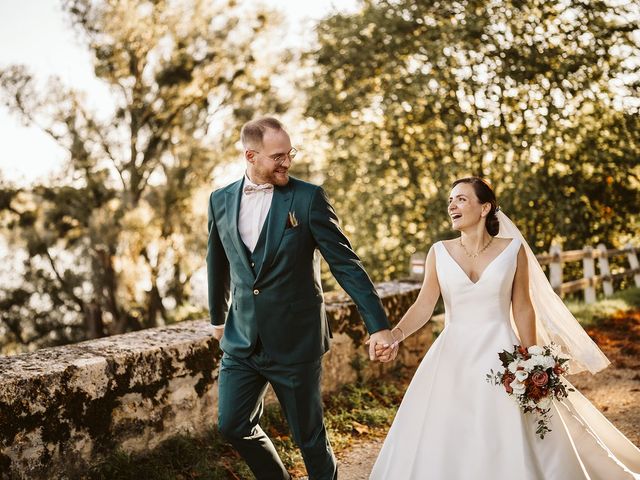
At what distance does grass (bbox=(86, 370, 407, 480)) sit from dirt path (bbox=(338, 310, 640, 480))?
0.23m

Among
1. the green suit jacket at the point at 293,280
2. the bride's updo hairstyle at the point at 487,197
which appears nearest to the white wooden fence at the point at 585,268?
the bride's updo hairstyle at the point at 487,197

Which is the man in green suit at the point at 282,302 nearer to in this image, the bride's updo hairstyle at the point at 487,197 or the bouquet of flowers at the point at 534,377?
the bouquet of flowers at the point at 534,377

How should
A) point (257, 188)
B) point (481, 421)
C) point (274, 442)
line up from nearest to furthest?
point (257, 188)
point (481, 421)
point (274, 442)

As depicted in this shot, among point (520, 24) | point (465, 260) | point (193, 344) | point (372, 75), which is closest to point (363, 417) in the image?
point (193, 344)

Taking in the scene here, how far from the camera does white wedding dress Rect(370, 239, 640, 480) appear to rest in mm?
3334

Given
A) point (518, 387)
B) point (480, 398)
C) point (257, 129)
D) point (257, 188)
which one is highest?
point (257, 129)

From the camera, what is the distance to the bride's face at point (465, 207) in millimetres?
3652

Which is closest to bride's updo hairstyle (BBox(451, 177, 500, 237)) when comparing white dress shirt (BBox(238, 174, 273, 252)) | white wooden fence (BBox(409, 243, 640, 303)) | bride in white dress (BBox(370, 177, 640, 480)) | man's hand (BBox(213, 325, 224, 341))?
bride in white dress (BBox(370, 177, 640, 480))

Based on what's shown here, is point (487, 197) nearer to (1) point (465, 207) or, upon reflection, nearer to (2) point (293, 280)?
(1) point (465, 207)

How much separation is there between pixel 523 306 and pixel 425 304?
1.74ft

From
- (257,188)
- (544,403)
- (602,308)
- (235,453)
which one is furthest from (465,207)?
(602,308)

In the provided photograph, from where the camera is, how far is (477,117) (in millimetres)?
13312

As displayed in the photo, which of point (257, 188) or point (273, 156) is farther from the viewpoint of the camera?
point (257, 188)

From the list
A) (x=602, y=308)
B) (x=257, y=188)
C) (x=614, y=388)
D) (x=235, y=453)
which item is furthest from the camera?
(x=602, y=308)
